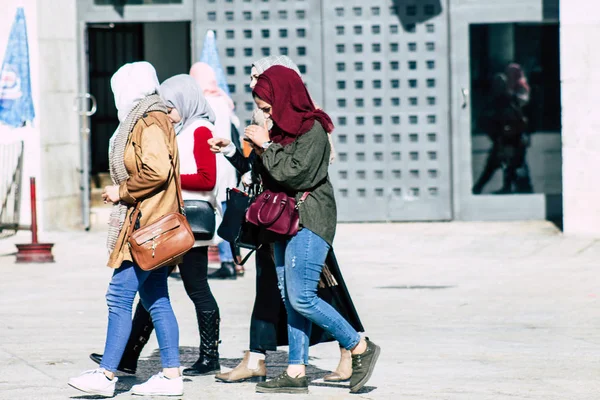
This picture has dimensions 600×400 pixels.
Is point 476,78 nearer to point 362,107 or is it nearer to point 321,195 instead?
point 362,107

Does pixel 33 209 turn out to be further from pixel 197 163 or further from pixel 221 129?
pixel 197 163

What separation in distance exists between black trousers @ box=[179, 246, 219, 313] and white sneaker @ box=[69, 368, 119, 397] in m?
0.89

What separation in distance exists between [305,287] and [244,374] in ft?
2.67

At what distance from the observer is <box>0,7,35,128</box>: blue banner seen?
42.4ft

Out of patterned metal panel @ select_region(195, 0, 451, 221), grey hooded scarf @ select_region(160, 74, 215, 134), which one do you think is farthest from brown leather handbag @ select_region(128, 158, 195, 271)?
patterned metal panel @ select_region(195, 0, 451, 221)

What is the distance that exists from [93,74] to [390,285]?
8.62 m

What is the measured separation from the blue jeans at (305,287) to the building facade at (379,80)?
8151 mm

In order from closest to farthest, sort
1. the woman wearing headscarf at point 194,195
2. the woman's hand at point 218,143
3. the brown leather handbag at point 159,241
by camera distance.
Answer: the brown leather handbag at point 159,241 < the woman's hand at point 218,143 < the woman wearing headscarf at point 194,195

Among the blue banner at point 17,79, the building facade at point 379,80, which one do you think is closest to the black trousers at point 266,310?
the blue banner at point 17,79

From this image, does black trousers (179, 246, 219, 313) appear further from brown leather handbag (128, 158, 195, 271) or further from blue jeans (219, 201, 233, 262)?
blue jeans (219, 201, 233, 262)

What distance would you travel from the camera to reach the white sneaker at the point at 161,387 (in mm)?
6750

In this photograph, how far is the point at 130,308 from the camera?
6.79 meters

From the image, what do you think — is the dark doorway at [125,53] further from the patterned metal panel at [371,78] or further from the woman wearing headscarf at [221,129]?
the woman wearing headscarf at [221,129]

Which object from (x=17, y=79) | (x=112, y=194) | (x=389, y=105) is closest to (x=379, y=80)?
(x=389, y=105)
